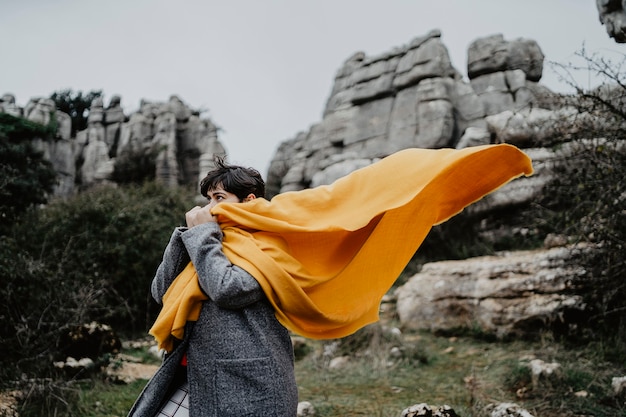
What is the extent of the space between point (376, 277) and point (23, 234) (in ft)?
22.4

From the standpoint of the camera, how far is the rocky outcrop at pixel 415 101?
16672 mm

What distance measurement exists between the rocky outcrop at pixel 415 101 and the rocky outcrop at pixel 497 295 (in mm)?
8569

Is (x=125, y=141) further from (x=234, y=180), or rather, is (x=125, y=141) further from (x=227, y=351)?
(x=227, y=351)

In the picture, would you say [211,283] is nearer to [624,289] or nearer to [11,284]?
[11,284]

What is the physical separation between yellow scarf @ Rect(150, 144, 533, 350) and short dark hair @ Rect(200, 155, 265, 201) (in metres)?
0.10

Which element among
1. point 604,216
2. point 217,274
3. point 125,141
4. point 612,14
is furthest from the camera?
point 125,141

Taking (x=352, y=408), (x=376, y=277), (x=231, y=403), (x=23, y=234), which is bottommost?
(x=352, y=408)

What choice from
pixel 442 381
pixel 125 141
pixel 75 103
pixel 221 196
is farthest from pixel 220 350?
pixel 75 103

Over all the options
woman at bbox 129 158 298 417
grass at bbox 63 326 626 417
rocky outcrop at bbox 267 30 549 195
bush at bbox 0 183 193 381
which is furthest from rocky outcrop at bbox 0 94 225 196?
woman at bbox 129 158 298 417

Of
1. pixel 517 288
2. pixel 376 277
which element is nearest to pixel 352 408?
pixel 376 277

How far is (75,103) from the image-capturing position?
30.5 m

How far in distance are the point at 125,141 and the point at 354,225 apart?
89.4 ft

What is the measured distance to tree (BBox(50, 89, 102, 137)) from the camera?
29922mm

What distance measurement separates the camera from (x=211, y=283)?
161 cm
